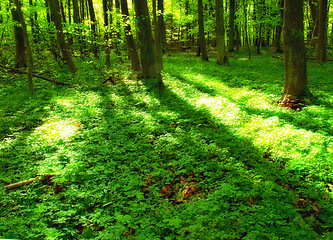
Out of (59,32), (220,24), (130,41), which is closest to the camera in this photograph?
(59,32)

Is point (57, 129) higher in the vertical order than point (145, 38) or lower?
lower

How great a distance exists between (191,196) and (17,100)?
33.6 feet

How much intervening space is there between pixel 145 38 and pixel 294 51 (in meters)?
7.76

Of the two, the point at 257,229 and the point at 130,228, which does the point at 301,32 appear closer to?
the point at 257,229

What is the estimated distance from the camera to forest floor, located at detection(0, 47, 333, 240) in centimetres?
348

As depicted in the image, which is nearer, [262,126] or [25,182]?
[25,182]

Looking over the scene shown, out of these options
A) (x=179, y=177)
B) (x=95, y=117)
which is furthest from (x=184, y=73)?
(x=179, y=177)

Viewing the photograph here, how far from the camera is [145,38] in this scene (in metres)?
12.7

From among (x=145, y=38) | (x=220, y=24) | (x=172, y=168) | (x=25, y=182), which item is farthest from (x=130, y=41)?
(x=25, y=182)

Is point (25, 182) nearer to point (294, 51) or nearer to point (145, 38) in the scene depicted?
point (294, 51)

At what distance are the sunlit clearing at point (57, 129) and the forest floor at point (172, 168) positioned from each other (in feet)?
0.12

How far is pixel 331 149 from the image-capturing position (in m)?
4.55

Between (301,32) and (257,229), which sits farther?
(301,32)

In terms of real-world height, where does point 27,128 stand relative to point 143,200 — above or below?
above
